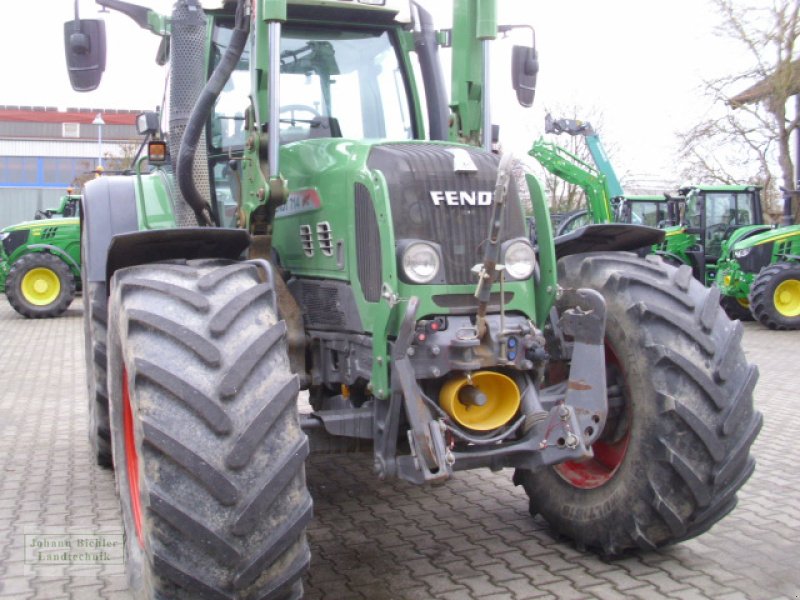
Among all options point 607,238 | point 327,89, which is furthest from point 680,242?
point 327,89

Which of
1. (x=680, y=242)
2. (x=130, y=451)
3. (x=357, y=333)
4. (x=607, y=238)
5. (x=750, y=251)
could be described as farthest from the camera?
(x=680, y=242)

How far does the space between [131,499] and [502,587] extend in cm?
160

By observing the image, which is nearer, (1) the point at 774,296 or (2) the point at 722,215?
(1) the point at 774,296

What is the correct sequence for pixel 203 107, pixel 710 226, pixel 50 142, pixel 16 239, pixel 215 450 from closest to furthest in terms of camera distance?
pixel 215 450 → pixel 203 107 → pixel 16 239 → pixel 710 226 → pixel 50 142

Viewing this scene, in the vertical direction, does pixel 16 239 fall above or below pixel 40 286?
above

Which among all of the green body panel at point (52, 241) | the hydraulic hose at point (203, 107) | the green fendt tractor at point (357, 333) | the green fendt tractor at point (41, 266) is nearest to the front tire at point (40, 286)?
the green fendt tractor at point (41, 266)

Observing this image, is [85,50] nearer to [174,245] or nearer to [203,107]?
[203,107]

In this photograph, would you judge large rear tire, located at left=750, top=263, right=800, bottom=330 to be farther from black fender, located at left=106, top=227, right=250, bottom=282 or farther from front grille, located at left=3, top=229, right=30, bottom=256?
front grille, located at left=3, top=229, right=30, bottom=256

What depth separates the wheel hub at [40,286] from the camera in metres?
16.6

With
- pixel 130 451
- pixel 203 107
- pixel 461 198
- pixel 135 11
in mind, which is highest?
pixel 135 11

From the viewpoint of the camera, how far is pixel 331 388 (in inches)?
176

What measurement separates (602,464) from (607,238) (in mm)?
1149

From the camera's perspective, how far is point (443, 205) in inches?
149

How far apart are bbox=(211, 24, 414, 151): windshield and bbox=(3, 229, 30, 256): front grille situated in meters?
13.7
